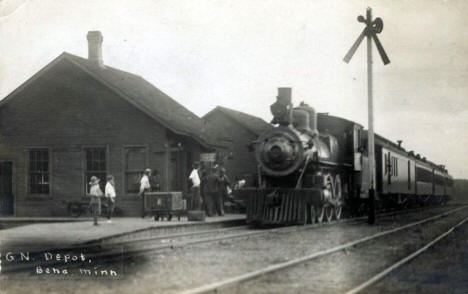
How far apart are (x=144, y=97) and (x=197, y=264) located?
13.6 m

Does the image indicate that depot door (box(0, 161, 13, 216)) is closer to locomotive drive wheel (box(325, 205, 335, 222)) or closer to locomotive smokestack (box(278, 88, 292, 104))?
locomotive smokestack (box(278, 88, 292, 104))

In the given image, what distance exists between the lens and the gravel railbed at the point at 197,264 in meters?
7.89

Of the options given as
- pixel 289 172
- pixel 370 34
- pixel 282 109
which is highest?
pixel 370 34

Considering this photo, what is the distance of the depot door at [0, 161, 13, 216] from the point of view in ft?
71.3

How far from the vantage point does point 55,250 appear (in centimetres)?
1047

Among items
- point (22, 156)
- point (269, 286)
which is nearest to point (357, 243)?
point (269, 286)

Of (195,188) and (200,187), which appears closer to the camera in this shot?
(195,188)

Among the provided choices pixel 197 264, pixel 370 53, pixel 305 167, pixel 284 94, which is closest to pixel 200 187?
pixel 305 167

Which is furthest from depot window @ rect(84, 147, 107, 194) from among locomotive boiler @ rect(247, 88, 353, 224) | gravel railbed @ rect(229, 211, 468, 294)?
gravel railbed @ rect(229, 211, 468, 294)

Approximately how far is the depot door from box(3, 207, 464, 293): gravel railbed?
11224mm

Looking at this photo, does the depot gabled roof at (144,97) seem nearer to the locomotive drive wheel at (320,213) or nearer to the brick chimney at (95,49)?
the brick chimney at (95,49)

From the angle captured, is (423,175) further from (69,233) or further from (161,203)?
(69,233)

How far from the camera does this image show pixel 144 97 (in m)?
22.5

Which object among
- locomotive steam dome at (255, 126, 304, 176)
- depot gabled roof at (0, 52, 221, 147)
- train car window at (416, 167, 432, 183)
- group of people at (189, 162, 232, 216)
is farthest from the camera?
train car window at (416, 167, 432, 183)
